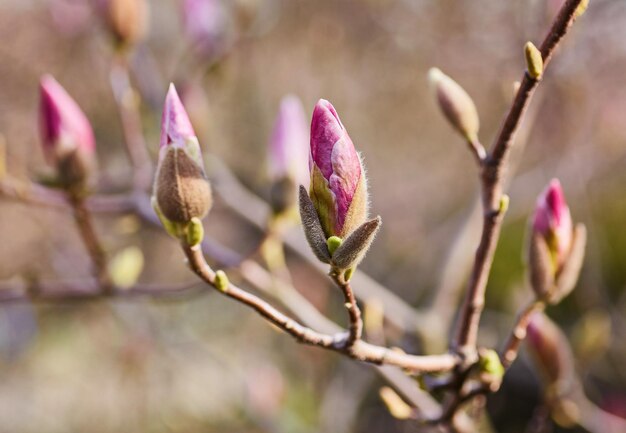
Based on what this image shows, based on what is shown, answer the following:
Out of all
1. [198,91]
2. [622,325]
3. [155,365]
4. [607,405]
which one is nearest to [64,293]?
[198,91]

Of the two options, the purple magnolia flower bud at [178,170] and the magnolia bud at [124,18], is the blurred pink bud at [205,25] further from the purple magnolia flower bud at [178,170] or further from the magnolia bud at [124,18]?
the purple magnolia flower bud at [178,170]

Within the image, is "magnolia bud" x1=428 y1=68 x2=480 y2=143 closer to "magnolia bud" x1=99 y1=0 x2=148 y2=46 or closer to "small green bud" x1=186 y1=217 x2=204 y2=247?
"small green bud" x1=186 y1=217 x2=204 y2=247

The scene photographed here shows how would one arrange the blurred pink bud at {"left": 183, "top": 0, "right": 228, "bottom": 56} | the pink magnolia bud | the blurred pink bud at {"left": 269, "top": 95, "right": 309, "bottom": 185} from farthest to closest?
the blurred pink bud at {"left": 183, "top": 0, "right": 228, "bottom": 56}
the blurred pink bud at {"left": 269, "top": 95, "right": 309, "bottom": 185}
the pink magnolia bud

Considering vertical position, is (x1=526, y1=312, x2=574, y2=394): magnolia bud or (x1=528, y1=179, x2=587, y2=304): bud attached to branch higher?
(x1=528, y1=179, x2=587, y2=304): bud attached to branch

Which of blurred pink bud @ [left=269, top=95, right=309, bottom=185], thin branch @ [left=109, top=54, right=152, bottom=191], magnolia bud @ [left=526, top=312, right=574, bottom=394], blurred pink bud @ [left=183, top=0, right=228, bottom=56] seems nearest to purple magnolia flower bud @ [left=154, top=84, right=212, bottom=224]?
blurred pink bud @ [left=269, top=95, right=309, bottom=185]

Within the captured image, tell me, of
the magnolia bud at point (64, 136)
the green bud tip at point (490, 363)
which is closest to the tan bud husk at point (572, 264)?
the green bud tip at point (490, 363)

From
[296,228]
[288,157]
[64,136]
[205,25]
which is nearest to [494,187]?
[288,157]
